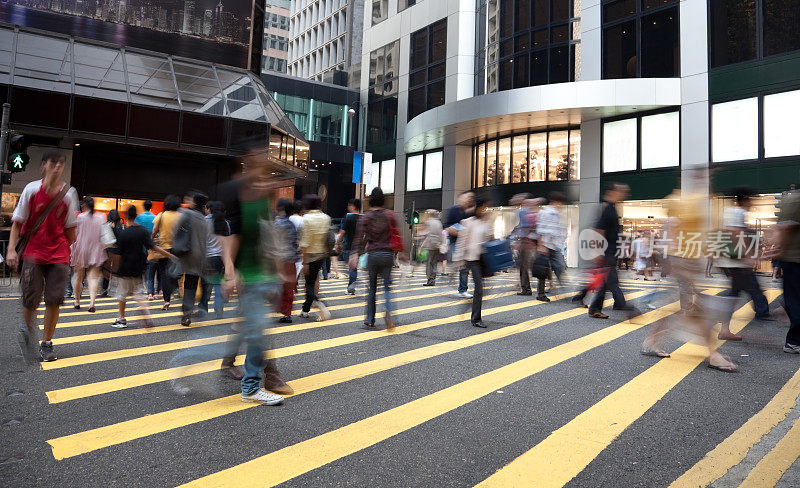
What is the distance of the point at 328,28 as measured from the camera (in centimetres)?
5638

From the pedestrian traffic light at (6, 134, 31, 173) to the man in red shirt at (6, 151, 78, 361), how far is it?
748cm

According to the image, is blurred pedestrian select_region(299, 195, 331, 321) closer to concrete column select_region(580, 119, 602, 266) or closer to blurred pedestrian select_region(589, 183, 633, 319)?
blurred pedestrian select_region(589, 183, 633, 319)

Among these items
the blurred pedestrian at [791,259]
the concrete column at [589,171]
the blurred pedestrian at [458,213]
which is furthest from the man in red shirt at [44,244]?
the concrete column at [589,171]

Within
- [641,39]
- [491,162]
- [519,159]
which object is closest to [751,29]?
[641,39]

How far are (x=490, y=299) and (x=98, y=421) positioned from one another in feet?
28.3

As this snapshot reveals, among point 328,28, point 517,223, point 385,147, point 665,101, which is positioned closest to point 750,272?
point 517,223

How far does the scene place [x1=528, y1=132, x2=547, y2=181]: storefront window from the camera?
91.8ft

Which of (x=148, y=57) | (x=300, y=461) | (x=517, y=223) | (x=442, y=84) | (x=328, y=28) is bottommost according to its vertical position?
(x=300, y=461)

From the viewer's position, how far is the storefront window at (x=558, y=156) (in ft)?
89.2

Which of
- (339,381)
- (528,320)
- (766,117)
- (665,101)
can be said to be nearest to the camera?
(339,381)

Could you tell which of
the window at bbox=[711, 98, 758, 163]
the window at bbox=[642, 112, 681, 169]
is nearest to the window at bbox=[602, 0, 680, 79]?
the window at bbox=[642, 112, 681, 169]

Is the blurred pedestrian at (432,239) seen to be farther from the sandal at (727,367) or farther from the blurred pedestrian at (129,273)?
the sandal at (727,367)

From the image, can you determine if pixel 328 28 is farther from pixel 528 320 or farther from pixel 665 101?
pixel 528 320

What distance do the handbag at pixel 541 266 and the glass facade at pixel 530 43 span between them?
18529 millimetres
